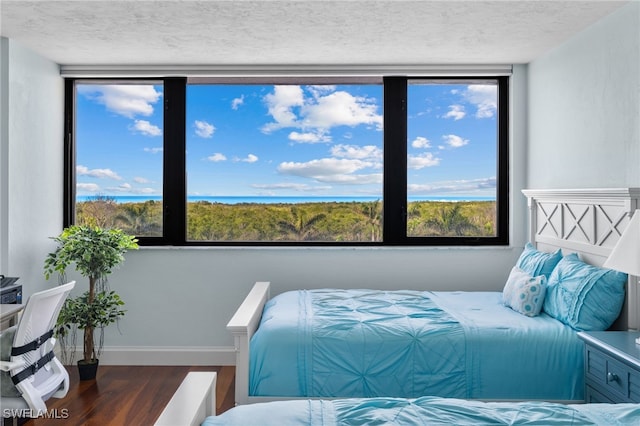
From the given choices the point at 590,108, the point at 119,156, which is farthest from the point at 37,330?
the point at 590,108

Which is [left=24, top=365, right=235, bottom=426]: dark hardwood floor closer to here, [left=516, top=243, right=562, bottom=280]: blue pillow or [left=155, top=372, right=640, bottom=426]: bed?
[left=155, top=372, right=640, bottom=426]: bed

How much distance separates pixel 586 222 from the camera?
337 centimetres

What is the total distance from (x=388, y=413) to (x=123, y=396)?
8.38ft

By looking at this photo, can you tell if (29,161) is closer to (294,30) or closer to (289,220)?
(289,220)

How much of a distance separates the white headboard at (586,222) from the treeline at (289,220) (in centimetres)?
61

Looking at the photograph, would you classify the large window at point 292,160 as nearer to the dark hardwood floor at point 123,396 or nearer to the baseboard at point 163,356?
the baseboard at point 163,356

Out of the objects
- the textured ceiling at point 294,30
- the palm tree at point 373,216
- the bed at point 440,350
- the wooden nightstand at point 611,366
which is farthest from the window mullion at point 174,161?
the wooden nightstand at point 611,366

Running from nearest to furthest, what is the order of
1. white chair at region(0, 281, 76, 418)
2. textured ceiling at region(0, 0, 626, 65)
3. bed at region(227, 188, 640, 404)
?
1. white chair at region(0, 281, 76, 418)
2. bed at region(227, 188, 640, 404)
3. textured ceiling at region(0, 0, 626, 65)

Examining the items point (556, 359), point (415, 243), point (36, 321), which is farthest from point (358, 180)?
point (36, 321)

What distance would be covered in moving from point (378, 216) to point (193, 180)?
1.69 m

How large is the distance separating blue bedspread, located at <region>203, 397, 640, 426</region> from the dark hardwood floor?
1.77 metres

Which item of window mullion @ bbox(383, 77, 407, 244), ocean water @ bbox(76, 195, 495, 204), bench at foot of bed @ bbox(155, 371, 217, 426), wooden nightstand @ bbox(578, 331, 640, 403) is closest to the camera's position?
bench at foot of bed @ bbox(155, 371, 217, 426)

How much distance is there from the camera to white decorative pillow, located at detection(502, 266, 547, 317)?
3.21 m

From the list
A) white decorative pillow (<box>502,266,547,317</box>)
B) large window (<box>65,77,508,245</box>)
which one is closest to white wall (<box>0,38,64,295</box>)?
large window (<box>65,77,508,245</box>)
